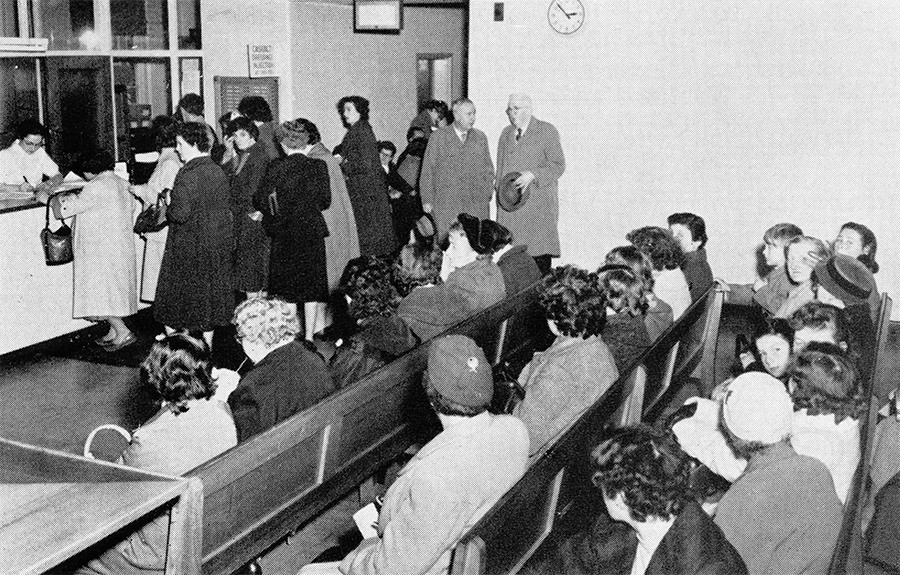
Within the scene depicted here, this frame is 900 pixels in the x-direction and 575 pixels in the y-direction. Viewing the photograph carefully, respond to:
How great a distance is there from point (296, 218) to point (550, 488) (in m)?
3.78

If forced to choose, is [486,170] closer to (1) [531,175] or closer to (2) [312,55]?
(1) [531,175]

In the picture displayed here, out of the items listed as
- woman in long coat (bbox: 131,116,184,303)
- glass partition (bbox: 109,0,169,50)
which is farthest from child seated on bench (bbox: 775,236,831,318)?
glass partition (bbox: 109,0,169,50)

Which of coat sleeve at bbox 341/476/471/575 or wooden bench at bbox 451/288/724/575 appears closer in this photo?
wooden bench at bbox 451/288/724/575

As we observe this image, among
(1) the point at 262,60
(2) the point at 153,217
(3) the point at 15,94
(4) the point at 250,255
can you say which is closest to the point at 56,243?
(2) the point at 153,217

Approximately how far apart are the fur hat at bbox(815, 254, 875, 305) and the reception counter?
528 centimetres

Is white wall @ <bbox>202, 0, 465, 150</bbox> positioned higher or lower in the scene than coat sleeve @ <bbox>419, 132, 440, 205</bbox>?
higher

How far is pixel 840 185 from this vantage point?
7980mm

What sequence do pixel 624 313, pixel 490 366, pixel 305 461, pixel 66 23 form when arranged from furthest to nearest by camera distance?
1. pixel 66 23
2. pixel 624 313
3. pixel 490 366
4. pixel 305 461

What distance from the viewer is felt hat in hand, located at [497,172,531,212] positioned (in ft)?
26.8

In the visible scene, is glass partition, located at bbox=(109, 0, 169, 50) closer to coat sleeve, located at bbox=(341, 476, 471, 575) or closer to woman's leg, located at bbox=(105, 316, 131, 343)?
woman's leg, located at bbox=(105, 316, 131, 343)

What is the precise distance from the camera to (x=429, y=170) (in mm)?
8570

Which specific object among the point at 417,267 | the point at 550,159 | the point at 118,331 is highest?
the point at 550,159

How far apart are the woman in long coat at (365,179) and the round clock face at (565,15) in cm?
207

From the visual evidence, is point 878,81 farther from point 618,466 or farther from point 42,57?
point 42,57
